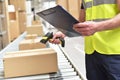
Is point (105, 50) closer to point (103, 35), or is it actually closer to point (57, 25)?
point (103, 35)

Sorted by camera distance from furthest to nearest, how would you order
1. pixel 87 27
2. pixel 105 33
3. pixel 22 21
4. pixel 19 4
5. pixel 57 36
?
pixel 19 4 → pixel 22 21 → pixel 57 36 → pixel 105 33 → pixel 87 27

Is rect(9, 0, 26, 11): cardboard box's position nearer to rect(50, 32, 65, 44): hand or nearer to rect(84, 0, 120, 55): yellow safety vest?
rect(50, 32, 65, 44): hand

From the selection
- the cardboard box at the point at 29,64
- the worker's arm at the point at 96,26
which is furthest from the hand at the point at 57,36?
the worker's arm at the point at 96,26

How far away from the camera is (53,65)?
5.23 ft

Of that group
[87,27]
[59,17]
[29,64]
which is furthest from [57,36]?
[87,27]

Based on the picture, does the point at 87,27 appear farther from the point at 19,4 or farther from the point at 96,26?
the point at 19,4

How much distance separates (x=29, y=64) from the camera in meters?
1.55

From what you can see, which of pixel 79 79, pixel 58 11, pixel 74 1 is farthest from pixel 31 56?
pixel 74 1

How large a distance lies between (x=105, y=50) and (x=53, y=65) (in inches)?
23.3

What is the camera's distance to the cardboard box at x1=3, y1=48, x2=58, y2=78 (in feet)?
5.03

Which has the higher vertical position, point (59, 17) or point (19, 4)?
point (19, 4)

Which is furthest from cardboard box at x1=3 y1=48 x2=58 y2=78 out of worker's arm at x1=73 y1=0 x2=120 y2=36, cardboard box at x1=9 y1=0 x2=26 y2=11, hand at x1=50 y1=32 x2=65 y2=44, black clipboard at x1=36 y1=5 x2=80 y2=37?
cardboard box at x1=9 y1=0 x2=26 y2=11

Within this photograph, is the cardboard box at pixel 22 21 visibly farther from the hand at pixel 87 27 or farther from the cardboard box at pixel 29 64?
the hand at pixel 87 27

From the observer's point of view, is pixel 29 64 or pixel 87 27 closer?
pixel 87 27
